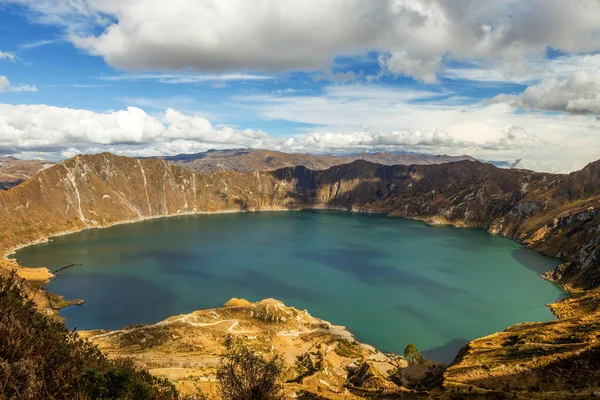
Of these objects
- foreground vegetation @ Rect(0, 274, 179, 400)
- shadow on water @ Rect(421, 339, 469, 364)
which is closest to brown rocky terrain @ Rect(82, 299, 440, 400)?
shadow on water @ Rect(421, 339, 469, 364)

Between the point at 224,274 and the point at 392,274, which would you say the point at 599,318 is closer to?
the point at 392,274

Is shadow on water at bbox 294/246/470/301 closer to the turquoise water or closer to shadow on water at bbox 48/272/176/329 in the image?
the turquoise water

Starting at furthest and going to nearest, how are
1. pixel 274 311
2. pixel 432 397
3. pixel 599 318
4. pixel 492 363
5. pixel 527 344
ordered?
pixel 274 311 < pixel 599 318 < pixel 527 344 < pixel 492 363 < pixel 432 397

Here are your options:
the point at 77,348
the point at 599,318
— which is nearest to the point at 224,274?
the point at 599,318

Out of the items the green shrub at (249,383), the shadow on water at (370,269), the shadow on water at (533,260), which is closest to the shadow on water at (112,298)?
the shadow on water at (370,269)

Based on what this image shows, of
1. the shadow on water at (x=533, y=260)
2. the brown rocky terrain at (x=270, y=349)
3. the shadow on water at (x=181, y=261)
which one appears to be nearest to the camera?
the brown rocky terrain at (x=270, y=349)

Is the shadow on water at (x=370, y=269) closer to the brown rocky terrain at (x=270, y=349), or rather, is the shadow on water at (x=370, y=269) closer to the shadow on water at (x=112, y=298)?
the brown rocky terrain at (x=270, y=349)
